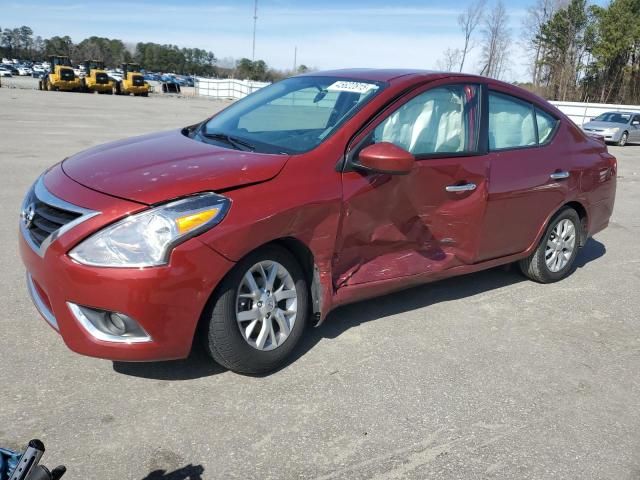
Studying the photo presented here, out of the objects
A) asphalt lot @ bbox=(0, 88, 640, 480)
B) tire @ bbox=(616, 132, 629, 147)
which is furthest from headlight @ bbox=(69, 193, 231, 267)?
tire @ bbox=(616, 132, 629, 147)

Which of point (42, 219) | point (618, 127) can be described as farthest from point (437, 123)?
point (618, 127)

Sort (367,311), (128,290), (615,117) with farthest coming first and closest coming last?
(615,117)
(367,311)
(128,290)

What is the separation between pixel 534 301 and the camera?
4742 mm

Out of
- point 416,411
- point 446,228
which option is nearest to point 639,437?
point 416,411

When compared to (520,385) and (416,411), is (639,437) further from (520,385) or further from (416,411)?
(416,411)

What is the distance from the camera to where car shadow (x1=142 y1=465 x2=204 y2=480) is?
2.39 metres

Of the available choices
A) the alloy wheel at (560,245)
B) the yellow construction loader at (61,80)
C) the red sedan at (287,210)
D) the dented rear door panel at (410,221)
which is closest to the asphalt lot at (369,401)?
the red sedan at (287,210)

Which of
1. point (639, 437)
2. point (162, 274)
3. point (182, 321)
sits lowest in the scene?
point (639, 437)

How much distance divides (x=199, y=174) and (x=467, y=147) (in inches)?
78.9

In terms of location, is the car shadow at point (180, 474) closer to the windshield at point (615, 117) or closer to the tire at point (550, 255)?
the tire at point (550, 255)

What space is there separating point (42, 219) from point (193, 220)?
2.68 ft

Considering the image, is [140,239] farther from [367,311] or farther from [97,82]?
[97,82]

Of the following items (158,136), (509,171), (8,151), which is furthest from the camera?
(8,151)

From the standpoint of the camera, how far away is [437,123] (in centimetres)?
402
